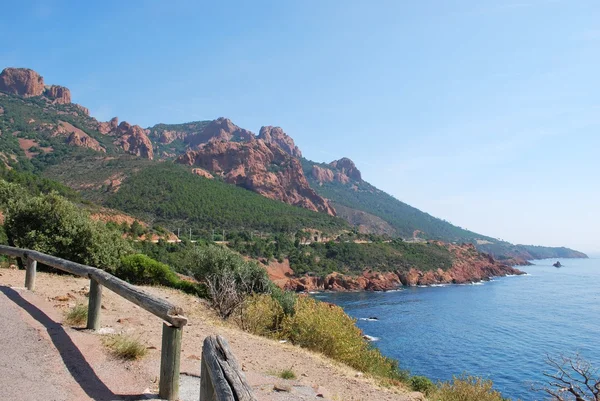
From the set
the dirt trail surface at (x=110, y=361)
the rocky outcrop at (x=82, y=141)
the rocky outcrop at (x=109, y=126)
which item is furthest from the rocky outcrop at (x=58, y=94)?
the dirt trail surface at (x=110, y=361)

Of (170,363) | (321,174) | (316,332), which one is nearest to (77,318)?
(170,363)

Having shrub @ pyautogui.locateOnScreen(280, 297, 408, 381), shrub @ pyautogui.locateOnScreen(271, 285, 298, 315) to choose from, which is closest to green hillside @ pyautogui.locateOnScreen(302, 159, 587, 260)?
shrub @ pyautogui.locateOnScreen(271, 285, 298, 315)

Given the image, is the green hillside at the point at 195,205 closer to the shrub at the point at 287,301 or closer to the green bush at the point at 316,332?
the shrub at the point at 287,301

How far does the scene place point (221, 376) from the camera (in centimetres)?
282

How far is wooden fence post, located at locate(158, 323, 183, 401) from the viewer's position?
4.59 meters

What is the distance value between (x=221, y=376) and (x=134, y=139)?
15125 centimetres

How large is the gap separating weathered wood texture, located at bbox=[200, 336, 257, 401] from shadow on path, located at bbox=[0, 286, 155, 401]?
1.93m

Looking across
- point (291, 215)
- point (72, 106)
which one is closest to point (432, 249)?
point (291, 215)

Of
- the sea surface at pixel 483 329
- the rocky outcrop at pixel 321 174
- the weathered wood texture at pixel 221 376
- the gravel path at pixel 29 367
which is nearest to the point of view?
the weathered wood texture at pixel 221 376

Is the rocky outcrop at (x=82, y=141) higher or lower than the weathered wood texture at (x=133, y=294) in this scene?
higher

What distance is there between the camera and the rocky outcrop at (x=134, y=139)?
137 metres

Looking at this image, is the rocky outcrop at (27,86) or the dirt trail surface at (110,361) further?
the rocky outcrop at (27,86)

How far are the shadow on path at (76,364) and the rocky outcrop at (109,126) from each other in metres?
140

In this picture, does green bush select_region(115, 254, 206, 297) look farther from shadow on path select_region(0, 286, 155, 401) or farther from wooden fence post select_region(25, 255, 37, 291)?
shadow on path select_region(0, 286, 155, 401)
